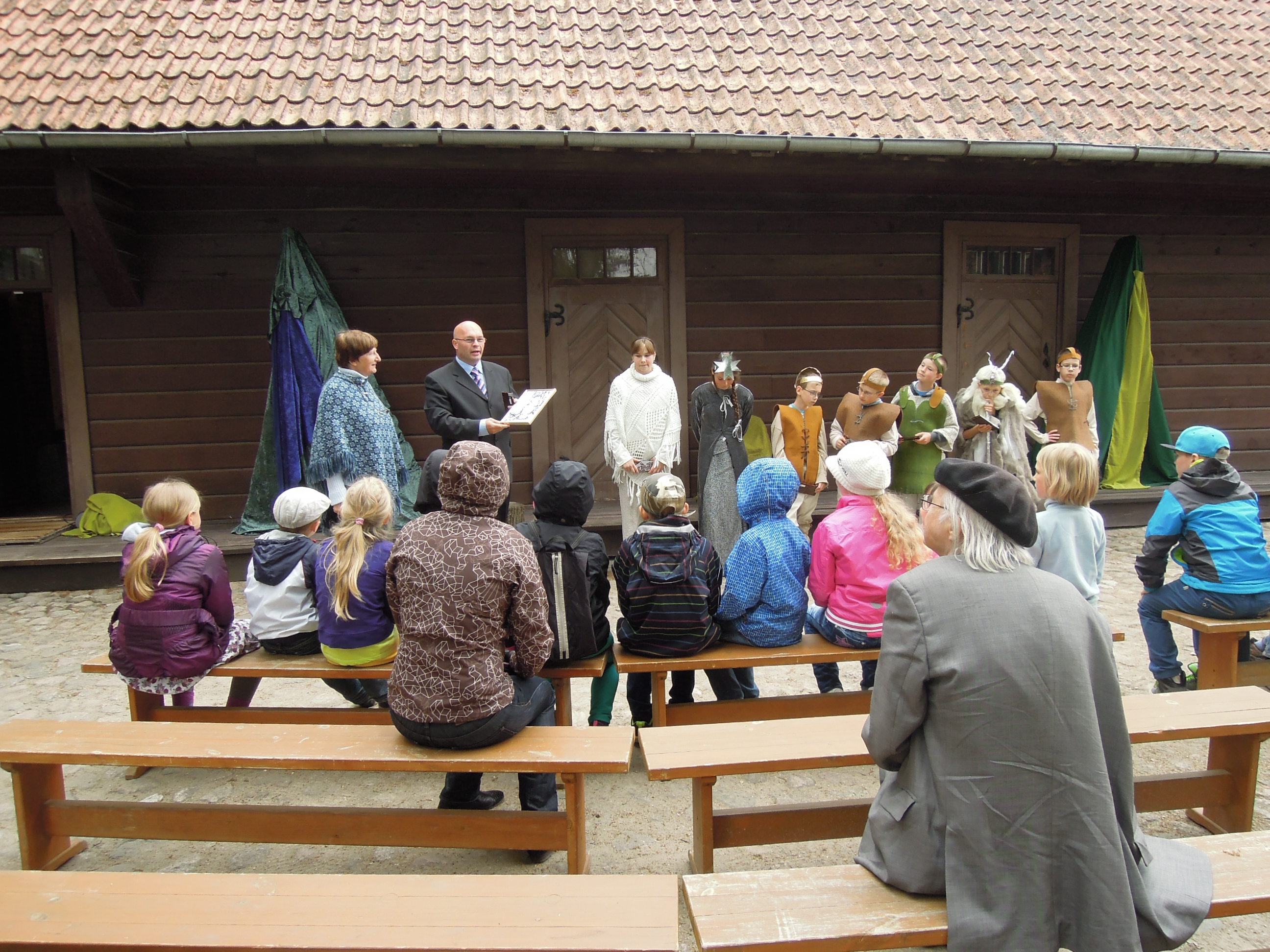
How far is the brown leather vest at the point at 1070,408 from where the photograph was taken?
6.54 metres

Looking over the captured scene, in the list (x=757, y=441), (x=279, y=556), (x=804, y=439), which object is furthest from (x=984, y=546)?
(x=757, y=441)

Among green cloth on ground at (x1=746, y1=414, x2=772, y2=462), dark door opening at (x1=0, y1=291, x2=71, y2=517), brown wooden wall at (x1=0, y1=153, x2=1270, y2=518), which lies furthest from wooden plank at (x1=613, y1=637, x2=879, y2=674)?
dark door opening at (x1=0, y1=291, x2=71, y2=517)

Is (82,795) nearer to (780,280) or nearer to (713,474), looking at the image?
(713,474)

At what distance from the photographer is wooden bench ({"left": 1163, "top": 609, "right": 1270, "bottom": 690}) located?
11.3 ft

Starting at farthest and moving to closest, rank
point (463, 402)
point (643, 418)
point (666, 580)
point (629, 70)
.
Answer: point (629, 70), point (643, 418), point (463, 402), point (666, 580)

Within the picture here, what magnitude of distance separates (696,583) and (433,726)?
106cm

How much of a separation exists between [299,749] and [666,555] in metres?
1.29

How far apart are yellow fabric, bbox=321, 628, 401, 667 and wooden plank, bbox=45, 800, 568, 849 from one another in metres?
0.67

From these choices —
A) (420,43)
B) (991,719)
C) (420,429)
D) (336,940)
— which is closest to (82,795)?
(336,940)

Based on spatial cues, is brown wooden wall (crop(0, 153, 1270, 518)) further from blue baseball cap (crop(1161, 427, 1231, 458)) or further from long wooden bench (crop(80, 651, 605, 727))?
blue baseball cap (crop(1161, 427, 1231, 458))

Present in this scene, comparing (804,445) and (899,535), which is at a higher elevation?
(804,445)

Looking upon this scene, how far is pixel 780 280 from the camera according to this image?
7258 mm

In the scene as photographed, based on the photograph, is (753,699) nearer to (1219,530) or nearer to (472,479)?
(472,479)

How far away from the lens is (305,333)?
628 cm
